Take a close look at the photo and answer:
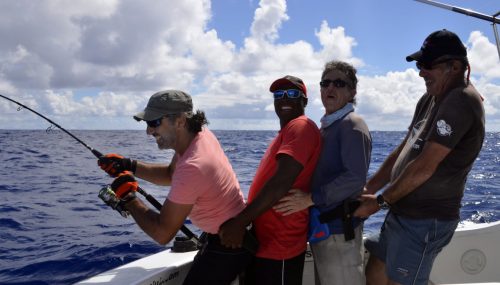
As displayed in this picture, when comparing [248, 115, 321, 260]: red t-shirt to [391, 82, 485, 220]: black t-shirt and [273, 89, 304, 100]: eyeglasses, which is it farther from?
[391, 82, 485, 220]: black t-shirt

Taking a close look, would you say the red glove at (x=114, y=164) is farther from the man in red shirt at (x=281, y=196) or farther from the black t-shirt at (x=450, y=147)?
the black t-shirt at (x=450, y=147)

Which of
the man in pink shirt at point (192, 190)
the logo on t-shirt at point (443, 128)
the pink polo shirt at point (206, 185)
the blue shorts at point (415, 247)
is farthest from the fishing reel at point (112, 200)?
the logo on t-shirt at point (443, 128)

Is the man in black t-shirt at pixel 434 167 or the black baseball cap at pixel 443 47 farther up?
the black baseball cap at pixel 443 47

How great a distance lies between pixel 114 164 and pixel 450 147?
2.36 metres

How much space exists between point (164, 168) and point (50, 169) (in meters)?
15.7

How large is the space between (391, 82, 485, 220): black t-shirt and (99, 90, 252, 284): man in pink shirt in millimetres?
988

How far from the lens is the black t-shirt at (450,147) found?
2.27m

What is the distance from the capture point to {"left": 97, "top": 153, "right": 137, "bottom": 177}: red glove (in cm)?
344

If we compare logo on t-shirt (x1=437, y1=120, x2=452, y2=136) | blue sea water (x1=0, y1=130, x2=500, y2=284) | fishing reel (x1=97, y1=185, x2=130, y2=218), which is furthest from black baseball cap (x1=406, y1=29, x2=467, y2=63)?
blue sea water (x1=0, y1=130, x2=500, y2=284)

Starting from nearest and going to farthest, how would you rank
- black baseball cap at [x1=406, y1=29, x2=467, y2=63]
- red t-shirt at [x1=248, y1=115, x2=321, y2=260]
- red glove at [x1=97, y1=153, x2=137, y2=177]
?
black baseball cap at [x1=406, y1=29, x2=467, y2=63] < red t-shirt at [x1=248, y1=115, x2=321, y2=260] < red glove at [x1=97, y1=153, x2=137, y2=177]

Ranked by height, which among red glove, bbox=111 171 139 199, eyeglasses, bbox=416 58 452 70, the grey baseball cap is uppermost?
eyeglasses, bbox=416 58 452 70

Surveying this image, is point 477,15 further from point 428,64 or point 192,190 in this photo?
point 192,190

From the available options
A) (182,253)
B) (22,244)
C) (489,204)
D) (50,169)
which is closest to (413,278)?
(182,253)

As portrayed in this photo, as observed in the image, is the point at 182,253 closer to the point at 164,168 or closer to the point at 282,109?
the point at 164,168
